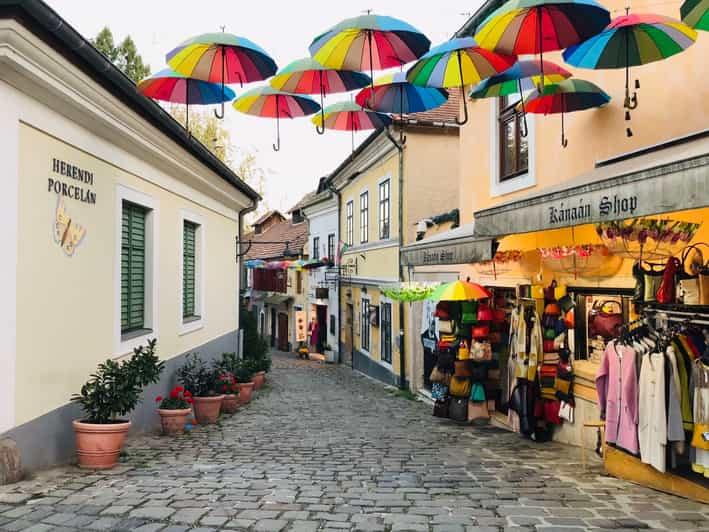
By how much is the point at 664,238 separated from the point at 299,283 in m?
27.9

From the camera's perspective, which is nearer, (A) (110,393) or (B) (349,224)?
(A) (110,393)

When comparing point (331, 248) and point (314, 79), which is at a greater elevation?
point (314, 79)

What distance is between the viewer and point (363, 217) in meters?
21.1

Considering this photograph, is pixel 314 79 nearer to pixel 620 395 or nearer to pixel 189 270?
pixel 620 395

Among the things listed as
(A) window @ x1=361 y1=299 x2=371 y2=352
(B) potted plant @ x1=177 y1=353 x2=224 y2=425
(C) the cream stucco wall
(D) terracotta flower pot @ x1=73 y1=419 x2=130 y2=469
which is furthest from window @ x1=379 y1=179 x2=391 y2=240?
(D) terracotta flower pot @ x1=73 y1=419 x2=130 y2=469

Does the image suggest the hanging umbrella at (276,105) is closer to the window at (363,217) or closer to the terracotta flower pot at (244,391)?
the terracotta flower pot at (244,391)

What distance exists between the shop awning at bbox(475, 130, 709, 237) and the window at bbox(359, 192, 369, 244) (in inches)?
562

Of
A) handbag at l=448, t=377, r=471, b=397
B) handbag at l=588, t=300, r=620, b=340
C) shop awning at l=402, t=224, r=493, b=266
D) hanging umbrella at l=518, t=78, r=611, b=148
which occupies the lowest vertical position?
handbag at l=448, t=377, r=471, b=397

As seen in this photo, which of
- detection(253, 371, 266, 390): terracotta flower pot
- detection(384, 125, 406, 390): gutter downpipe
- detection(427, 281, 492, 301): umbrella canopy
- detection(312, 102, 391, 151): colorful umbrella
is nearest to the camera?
detection(312, 102, 391, 151): colorful umbrella

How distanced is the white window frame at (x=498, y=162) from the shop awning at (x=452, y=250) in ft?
3.64

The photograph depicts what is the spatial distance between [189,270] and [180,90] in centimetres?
482

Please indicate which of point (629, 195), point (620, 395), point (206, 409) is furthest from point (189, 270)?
point (629, 195)

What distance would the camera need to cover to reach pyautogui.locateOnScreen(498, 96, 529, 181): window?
9.50 metres

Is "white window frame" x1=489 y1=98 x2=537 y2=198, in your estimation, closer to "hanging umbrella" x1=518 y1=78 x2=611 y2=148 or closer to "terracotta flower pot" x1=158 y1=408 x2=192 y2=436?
"hanging umbrella" x1=518 y1=78 x2=611 y2=148
